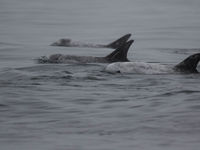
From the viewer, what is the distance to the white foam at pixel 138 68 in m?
16.9

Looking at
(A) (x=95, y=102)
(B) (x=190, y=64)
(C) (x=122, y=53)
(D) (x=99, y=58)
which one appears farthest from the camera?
(D) (x=99, y=58)

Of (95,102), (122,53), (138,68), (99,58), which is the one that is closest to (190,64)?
(138,68)

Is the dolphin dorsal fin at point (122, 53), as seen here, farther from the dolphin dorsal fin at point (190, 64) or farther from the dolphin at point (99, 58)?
the dolphin dorsal fin at point (190, 64)

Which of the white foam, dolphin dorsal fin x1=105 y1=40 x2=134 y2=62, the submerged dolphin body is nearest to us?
the submerged dolphin body

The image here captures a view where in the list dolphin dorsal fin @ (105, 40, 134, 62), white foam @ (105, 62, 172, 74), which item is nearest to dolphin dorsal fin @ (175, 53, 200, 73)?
white foam @ (105, 62, 172, 74)

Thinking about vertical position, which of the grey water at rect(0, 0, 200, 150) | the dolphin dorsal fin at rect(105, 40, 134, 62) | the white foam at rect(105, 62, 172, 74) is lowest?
the grey water at rect(0, 0, 200, 150)

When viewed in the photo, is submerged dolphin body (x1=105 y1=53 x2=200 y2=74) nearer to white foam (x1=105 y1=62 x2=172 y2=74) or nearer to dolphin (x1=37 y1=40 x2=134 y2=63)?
white foam (x1=105 y1=62 x2=172 y2=74)

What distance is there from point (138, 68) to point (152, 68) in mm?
343

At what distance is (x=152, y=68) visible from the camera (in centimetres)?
1698

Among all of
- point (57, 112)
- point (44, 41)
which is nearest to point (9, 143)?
point (57, 112)

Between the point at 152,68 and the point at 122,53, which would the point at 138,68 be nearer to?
the point at 152,68

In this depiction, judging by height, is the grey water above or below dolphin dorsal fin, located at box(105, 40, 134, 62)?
below

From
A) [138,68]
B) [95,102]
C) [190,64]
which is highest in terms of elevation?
[190,64]

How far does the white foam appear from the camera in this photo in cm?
1686
